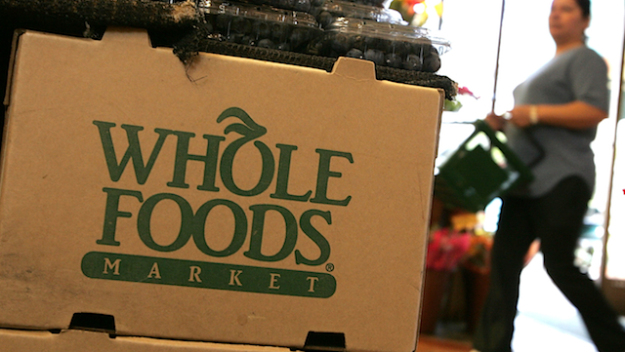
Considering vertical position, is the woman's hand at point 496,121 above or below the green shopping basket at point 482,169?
above

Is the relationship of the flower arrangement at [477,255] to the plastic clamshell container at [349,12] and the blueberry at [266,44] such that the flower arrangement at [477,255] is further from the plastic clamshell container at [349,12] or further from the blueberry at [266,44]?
the blueberry at [266,44]

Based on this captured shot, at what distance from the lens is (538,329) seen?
3363 mm

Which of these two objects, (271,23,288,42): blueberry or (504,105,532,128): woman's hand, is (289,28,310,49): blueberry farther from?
(504,105,532,128): woman's hand

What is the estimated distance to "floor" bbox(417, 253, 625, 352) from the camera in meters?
2.61

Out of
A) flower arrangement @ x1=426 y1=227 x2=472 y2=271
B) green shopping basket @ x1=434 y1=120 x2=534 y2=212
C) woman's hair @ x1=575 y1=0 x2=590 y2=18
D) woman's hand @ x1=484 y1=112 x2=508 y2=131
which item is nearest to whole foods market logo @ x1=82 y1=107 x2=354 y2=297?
green shopping basket @ x1=434 y1=120 x2=534 y2=212

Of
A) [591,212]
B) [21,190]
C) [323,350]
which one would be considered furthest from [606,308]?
[591,212]

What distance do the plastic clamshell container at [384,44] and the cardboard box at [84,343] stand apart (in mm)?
476

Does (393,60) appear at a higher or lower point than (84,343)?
higher

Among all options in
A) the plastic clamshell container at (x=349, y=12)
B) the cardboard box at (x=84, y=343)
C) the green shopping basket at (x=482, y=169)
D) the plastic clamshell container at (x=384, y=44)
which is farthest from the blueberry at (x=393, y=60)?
the green shopping basket at (x=482, y=169)

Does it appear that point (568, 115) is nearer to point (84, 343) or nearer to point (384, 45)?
point (384, 45)

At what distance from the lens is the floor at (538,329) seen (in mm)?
2607

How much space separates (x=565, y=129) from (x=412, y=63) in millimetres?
1015

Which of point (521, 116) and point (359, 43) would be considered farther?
point (521, 116)

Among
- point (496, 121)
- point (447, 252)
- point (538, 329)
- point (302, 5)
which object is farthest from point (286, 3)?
point (538, 329)
